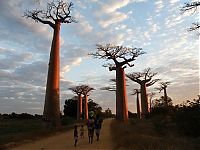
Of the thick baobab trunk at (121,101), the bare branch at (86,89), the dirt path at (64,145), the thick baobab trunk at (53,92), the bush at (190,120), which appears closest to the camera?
the dirt path at (64,145)

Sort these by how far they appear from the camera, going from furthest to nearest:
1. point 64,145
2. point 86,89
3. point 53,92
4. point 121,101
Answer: point 86,89 < point 121,101 < point 53,92 < point 64,145

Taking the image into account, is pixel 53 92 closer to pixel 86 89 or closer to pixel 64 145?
pixel 64 145

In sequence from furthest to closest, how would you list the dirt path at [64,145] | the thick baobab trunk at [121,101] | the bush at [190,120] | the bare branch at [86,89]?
1. the bare branch at [86,89]
2. the thick baobab trunk at [121,101]
3. the bush at [190,120]
4. the dirt path at [64,145]

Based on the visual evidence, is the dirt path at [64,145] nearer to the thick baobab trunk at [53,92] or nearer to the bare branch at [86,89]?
the thick baobab trunk at [53,92]

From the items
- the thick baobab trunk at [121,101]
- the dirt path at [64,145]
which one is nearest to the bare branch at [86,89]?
the thick baobab trunk at [121,101]

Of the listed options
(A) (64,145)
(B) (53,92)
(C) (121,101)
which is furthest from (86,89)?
(A) (64,145)

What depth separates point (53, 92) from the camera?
1872cm

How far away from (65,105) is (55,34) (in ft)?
122

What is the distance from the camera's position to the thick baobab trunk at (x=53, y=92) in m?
18.4

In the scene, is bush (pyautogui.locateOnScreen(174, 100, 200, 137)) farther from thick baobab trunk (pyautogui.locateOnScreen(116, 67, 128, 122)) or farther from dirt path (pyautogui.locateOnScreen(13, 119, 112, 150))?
thick baobab trunk (pyautogui.locateOnScreen(116, 67, 128, 122))

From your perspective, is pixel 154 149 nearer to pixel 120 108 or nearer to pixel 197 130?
pixel 197 130

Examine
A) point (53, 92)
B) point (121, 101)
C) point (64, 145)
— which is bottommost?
point (64, 145)

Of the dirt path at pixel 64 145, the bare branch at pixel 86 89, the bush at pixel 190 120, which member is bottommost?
the dirt path at pixel 64 145

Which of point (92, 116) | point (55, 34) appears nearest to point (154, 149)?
point (92, 116)
